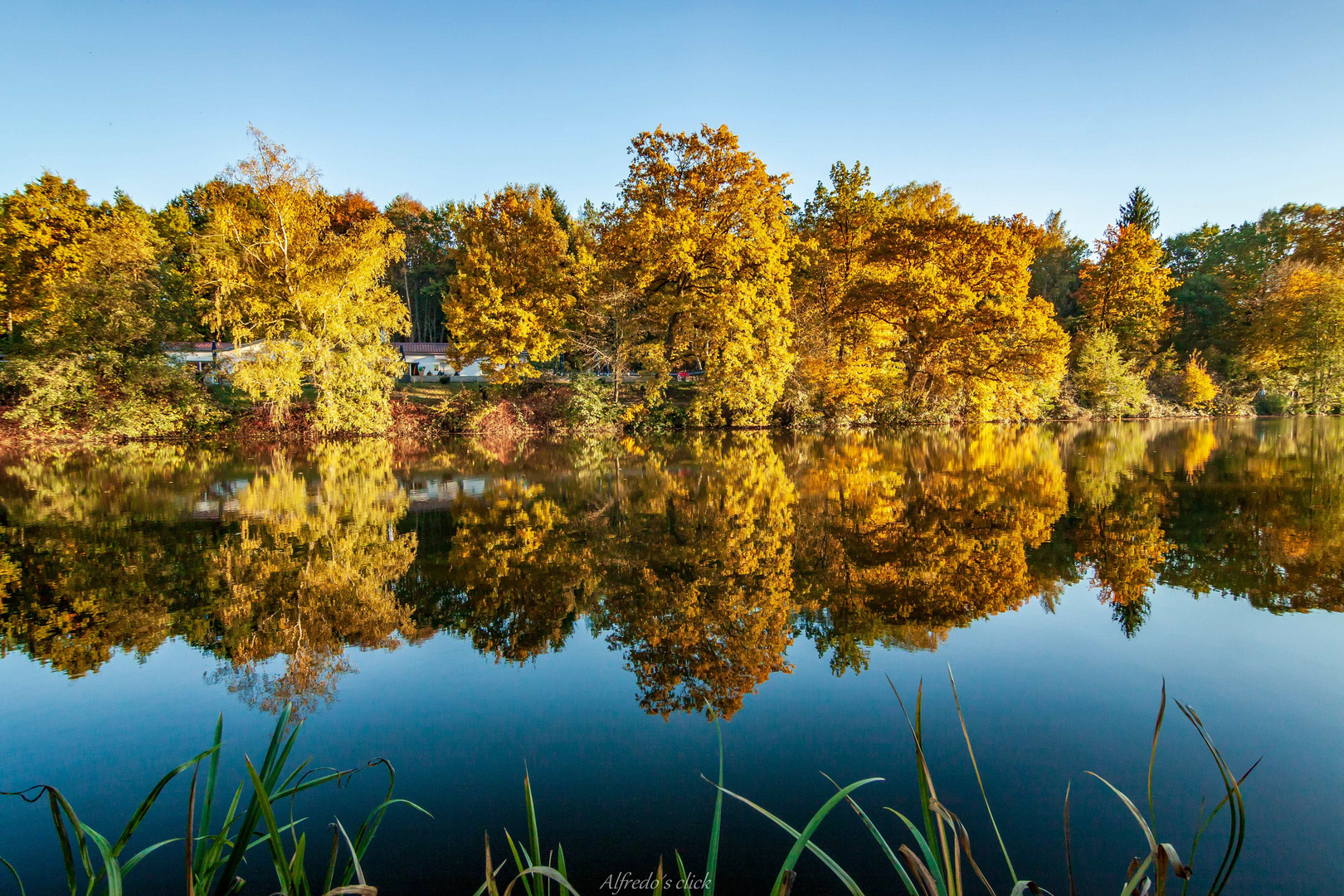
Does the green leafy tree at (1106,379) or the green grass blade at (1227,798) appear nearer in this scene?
the green grass blade at (1227,798)

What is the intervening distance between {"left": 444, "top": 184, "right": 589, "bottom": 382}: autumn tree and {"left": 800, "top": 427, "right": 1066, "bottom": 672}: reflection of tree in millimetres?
16270

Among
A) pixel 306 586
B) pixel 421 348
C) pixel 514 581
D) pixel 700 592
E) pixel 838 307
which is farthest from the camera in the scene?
pixel 421 348

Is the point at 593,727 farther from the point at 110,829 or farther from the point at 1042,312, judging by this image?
the point at 1042,312

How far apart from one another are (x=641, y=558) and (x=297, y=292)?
2362 cm

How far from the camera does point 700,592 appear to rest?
6.52 meters

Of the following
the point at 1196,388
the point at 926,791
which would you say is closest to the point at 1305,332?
the point at 1196,388

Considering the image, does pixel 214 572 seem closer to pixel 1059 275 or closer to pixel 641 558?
pixel 641 558

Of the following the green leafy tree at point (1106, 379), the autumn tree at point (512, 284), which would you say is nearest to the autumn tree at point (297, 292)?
the autumn tree at point (512, 284)

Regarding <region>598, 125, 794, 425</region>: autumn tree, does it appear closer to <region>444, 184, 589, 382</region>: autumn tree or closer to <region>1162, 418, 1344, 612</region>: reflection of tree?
<region>444, 184, 589, 382</region>: autumn tree

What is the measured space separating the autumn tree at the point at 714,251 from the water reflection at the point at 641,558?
40.4 feet

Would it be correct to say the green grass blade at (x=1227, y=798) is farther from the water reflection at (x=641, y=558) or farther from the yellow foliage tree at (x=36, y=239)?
the yellow foliage tree at (x=36, y=239)

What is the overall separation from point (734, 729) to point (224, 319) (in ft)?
90.1

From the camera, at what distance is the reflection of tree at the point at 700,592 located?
4.77m

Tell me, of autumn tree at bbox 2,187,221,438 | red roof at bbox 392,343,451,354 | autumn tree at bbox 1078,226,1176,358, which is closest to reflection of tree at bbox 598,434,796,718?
autumn tree at bbox 2,187,221,438
